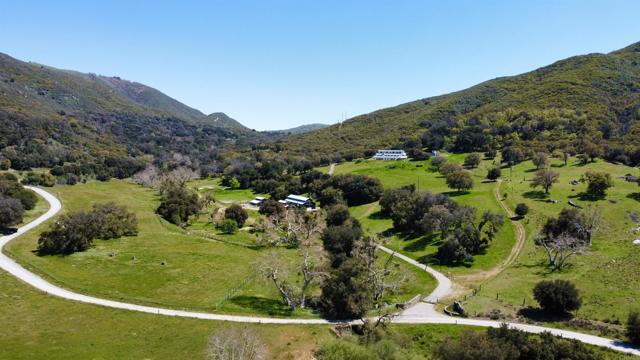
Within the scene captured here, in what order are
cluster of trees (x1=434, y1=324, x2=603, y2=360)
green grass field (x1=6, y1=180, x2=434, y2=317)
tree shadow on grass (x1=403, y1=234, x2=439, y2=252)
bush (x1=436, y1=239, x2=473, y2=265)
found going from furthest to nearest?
tree shadow on grass (x1=403, y1=234, x2=439, y2=252)
bush (x1=436, y1=239, x2=473, y2=265)
green grass field (x1=6, y1=180, x2=434, y2=317)
cluster of trees (x1=434, y1=324, x2=603, y2=360)

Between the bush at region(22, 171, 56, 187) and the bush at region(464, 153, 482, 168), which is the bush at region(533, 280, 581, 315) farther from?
the bush at region(22, 171, 56, 187)

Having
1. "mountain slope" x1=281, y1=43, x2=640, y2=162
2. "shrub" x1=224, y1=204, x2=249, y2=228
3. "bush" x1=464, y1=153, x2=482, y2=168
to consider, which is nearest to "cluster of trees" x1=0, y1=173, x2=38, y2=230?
"shrub" x1=224, y1=204, x2=249, y2=228

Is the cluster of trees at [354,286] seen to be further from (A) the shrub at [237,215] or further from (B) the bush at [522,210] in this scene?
(A) the shrub at [237,215]

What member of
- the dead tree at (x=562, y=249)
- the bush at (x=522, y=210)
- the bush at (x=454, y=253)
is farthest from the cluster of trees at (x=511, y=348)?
the bush at (x=522, y=210)

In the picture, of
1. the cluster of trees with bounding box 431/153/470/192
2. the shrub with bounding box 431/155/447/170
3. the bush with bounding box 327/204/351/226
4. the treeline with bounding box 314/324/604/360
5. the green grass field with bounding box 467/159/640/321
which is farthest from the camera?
the shrub with bounding box 431/155/447/170

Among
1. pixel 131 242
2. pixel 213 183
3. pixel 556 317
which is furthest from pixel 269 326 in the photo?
pixel 213 183

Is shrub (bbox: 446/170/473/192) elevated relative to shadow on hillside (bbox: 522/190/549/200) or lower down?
elevated

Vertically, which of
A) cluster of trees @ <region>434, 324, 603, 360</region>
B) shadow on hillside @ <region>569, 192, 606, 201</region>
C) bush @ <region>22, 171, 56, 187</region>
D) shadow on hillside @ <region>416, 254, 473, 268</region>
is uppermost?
bush @ <region>22, 171, 56, 187</region>
